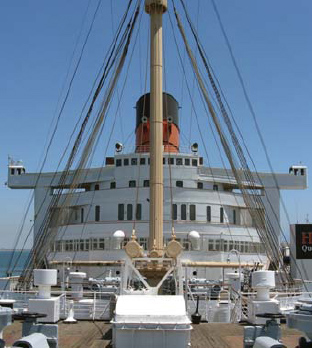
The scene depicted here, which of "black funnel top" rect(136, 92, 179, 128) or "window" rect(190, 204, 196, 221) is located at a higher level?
"black funnel top" rect(136, 92, 179, 128)

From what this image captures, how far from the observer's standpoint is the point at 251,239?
46594 millimetres

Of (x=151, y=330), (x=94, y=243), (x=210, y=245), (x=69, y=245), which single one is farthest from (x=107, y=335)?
(x=69, y=245)

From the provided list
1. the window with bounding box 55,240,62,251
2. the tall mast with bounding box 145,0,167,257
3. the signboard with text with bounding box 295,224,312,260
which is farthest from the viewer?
the signboard with text with bounding box 295,224,312,260

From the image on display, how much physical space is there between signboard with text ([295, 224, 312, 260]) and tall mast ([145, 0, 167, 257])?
3216cm

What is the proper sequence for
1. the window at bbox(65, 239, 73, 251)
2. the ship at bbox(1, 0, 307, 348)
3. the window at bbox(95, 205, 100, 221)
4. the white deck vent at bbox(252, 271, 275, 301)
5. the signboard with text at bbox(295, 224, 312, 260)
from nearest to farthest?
the white deck vent at bbox(252, 271, 275, 301), the ship at bbox(1, 0, 307, 348), the window at bbox(65, 239, 73, 251), the window at bbox(95, 205, 100, 221), the signboard with text at bbox(295, 224, 312, 260)

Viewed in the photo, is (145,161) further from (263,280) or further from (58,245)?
(263,280)

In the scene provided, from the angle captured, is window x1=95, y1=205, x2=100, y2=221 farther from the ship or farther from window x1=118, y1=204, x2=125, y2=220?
window x1=118, y1=204, x2=125, y2=220

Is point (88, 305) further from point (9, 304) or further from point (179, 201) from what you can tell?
point (179, 201)

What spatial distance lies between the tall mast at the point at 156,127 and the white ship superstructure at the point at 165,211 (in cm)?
1873

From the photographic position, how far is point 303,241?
5053cm

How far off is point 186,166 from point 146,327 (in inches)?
1429

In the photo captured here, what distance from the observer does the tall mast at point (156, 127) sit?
68.3 ft

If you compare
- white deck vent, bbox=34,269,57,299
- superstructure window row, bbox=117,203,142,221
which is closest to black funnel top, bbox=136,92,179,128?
superstructure window row, bbox=117,203,142,221

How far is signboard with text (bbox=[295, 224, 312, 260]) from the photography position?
164ft
